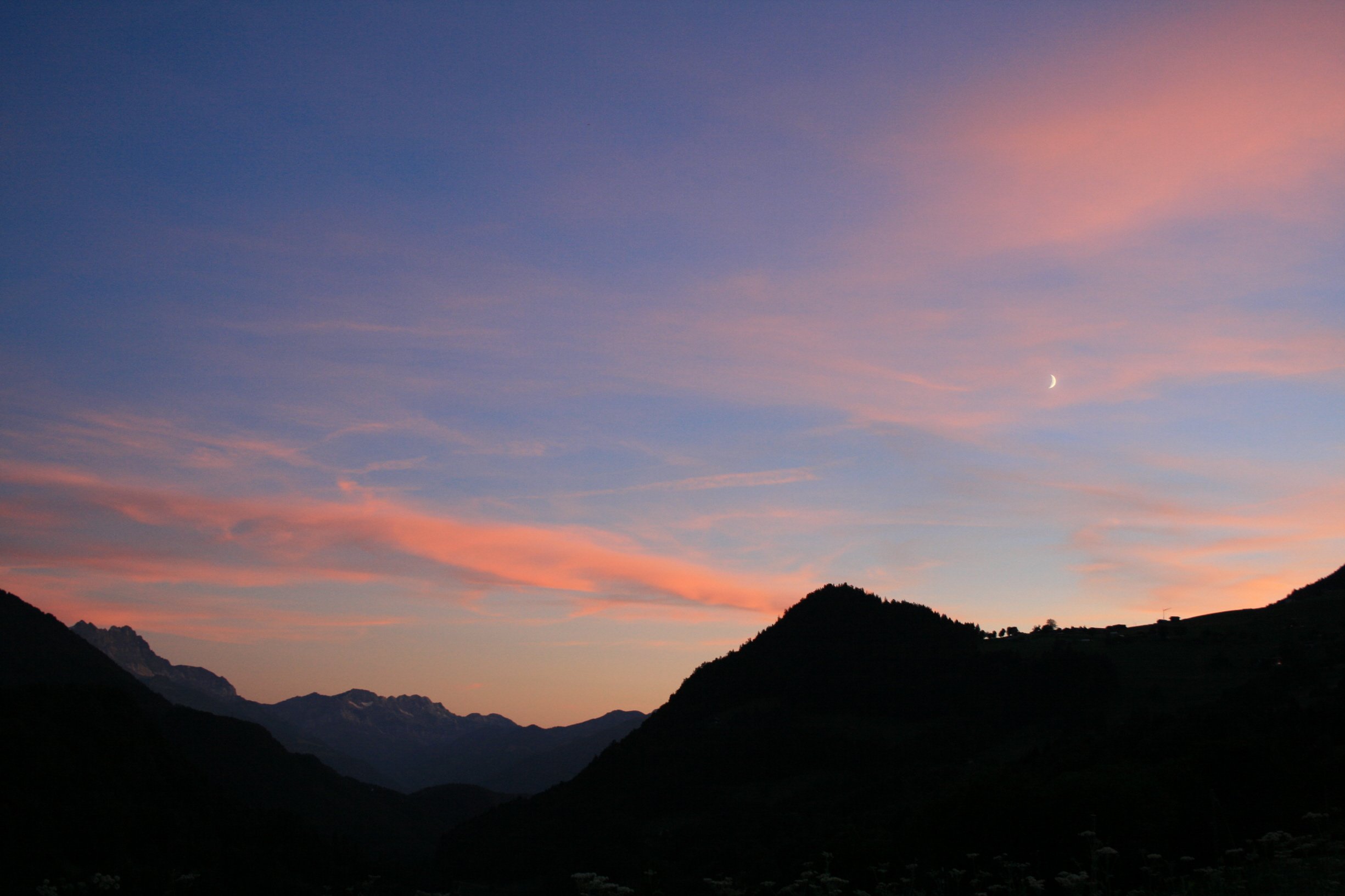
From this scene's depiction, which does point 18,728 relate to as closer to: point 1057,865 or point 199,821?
point 199,821

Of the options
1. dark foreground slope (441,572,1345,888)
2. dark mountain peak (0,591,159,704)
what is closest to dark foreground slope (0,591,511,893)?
dark foreground slope (441,572,1345,888)

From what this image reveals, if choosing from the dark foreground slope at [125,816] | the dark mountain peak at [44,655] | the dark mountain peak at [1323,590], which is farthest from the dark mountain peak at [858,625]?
the dark mountain peak at [44,655]

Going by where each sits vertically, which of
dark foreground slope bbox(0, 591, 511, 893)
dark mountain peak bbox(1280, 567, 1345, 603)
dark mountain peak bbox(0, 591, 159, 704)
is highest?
dark mountain peak bbox(1280, 567, 1345, 603)

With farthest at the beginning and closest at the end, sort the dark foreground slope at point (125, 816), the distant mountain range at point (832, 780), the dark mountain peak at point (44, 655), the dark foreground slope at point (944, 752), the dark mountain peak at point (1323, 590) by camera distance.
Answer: the dark mountain peak at point (44, 655) → the dark mountain peak at point (1323, 590) → the dark foreground slope at point (125, 816) → the dark foreground slope at point (944, 752) → the distant mountain range at point (832, 780)

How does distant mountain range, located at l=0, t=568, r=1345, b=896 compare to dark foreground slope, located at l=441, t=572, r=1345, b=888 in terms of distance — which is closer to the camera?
distant mountain range, located at l=0, t=568, r=1345, b=896

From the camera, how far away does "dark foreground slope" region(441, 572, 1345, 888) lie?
1580 inches

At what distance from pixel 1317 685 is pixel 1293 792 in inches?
1431

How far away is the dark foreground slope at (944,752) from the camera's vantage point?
132 feet

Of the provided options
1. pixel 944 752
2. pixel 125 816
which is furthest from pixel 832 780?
pixel 125 816

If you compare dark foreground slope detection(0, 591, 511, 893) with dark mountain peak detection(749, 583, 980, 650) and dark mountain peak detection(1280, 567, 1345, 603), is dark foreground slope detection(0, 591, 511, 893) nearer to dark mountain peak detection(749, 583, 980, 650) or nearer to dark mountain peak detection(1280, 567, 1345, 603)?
dark mountain peak detection(749, 583, 980, 650)

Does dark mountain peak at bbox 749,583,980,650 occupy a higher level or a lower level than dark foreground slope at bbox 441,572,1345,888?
higher

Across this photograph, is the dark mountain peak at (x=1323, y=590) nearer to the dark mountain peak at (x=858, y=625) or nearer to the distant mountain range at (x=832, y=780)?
the distant mountain range at (x=832, y=780)

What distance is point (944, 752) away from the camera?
97.5 meters

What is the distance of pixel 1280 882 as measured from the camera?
50.6 ft
